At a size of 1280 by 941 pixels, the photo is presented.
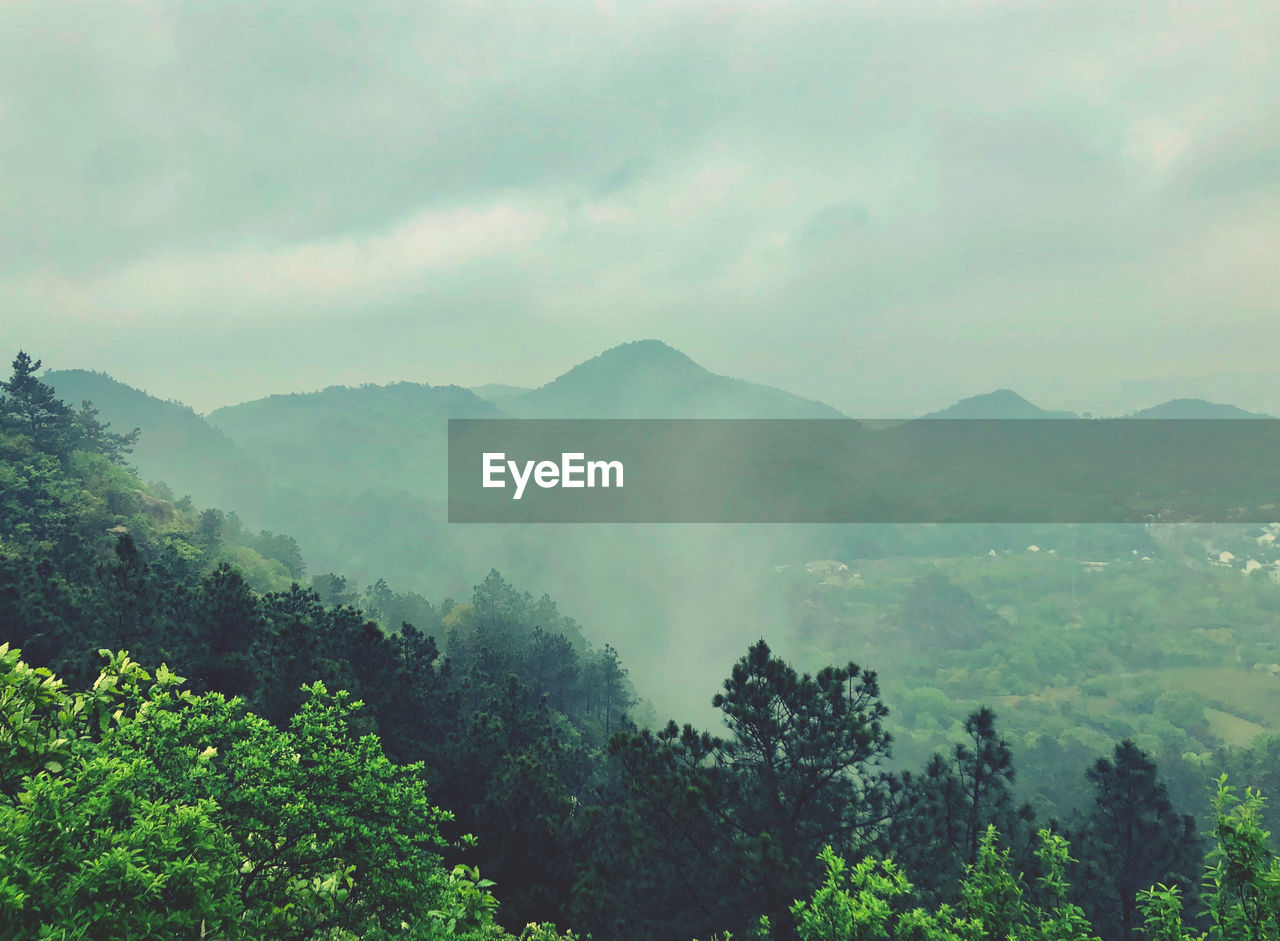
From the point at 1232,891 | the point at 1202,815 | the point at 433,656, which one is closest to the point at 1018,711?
the point at 1202,815

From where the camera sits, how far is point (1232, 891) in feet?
31.9

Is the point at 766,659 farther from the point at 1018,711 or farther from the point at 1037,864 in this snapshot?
the point at 1018,711

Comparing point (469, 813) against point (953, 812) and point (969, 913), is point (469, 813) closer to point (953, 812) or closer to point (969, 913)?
point (953, 812)

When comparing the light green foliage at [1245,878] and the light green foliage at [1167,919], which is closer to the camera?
the light green foliage at [1245,878]

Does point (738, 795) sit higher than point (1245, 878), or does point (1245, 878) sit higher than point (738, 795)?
point (1245, 878)

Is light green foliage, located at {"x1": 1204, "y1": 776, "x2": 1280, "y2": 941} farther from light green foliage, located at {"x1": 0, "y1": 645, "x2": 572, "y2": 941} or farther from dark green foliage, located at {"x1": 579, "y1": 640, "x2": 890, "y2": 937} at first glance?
light green foliage, located at {"x1": 0, "y1": 645, "x2": 572, "y2": 941}

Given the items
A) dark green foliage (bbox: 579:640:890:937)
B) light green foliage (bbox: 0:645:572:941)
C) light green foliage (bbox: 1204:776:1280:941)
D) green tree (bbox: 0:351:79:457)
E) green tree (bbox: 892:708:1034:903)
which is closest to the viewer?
light green foliage (bbox: 0:645:572:941)

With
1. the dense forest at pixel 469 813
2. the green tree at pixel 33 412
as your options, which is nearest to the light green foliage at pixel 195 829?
the dense forest at pixel 469 813

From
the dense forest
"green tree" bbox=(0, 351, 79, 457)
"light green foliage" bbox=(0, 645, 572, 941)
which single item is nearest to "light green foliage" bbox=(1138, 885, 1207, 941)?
the dense forest

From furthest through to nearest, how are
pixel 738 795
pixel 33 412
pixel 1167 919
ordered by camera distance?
1. pixel 33 412
2. pixel 738 795
3. pixel 1167 919

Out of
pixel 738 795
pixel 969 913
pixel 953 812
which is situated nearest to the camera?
pixel 969 913

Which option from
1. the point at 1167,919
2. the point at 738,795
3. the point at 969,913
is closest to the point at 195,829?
the point at 969,913

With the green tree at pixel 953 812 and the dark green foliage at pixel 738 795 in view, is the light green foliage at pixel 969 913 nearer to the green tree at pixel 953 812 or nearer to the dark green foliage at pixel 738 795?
the green tree at pixel 953 812

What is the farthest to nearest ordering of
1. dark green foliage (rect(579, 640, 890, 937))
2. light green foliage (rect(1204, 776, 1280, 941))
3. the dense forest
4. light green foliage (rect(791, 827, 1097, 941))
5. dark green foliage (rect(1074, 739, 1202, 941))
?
1. dark green foliage (rect(1074, 739, 1202, 941))
2. dark green foliage (rect(579, 640, 890, 937))
3. light green foliage (rect(791, 827, 1097, 941))
4. light green foliage (rect(1204, 776, 1280, 941))
5. the dense forest
